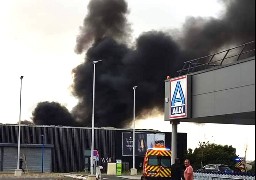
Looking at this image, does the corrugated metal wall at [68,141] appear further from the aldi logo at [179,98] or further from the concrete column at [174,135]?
the aldi logo at [179,98]

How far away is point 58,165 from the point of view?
253ft

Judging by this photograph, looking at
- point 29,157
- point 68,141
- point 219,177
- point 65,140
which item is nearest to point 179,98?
point 219,177

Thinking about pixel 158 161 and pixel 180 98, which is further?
pixel 158 161

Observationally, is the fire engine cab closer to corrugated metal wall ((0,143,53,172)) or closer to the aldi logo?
the aldi logo

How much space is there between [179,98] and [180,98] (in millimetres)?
160

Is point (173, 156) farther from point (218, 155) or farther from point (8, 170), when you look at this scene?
point (218, 155)

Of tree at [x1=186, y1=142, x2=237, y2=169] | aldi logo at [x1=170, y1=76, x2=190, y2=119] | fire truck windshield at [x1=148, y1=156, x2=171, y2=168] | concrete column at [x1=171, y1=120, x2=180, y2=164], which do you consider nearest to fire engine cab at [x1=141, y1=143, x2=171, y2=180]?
fire truck windshield at [x1=148, y1=156, x2=171, y2=168]

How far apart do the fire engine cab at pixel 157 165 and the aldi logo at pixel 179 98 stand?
5.85m

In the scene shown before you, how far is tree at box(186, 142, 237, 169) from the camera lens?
86.2m

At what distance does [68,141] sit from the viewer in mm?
78812

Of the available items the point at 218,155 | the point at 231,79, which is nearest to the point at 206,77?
the point at 231,79

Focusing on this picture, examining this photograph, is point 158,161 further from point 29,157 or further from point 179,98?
point 29,157

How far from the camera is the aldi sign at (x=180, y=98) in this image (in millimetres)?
27133

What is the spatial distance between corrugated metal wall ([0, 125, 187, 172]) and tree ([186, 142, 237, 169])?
11145 millimetres
